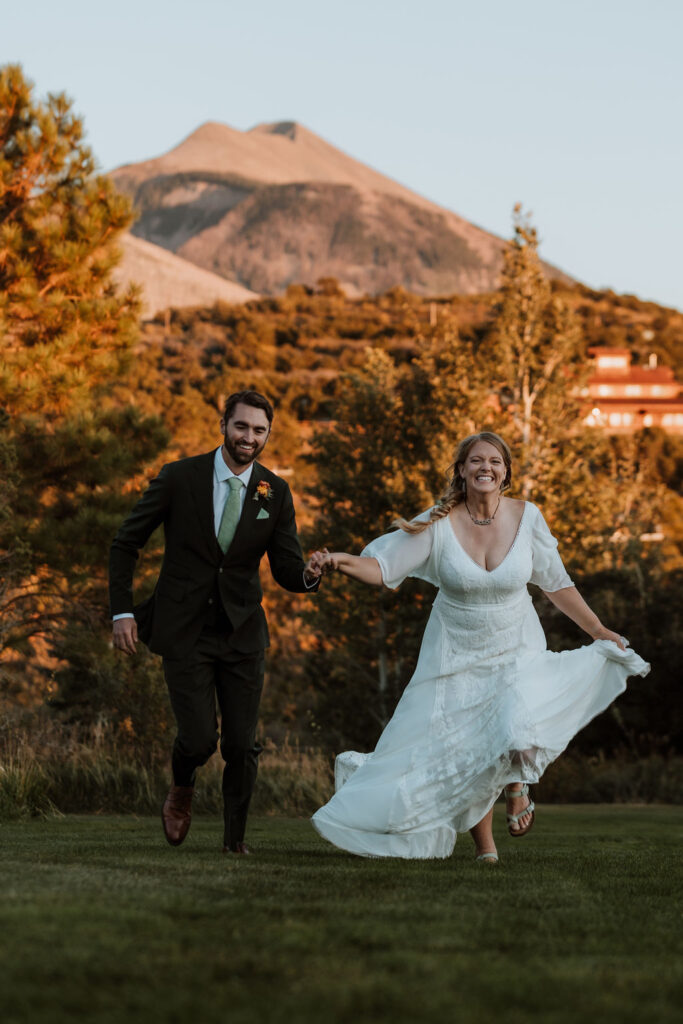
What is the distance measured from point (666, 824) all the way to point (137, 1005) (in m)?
11.3

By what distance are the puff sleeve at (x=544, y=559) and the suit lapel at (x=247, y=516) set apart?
1.51m

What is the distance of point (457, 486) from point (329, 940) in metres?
3.55

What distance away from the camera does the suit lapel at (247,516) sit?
6.70m

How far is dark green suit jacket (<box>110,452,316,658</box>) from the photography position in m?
6.64

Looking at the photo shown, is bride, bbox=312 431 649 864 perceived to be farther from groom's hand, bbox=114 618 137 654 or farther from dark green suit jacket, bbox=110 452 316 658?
groom's hand, bbox=114 618 137 654

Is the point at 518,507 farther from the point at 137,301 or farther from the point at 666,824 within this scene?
the point at 137,301

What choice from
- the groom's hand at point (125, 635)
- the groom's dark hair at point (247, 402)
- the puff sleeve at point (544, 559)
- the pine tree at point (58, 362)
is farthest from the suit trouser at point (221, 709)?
the pine tree at point (58, 362)

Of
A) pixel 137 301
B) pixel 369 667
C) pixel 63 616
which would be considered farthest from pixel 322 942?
pixel 369 667

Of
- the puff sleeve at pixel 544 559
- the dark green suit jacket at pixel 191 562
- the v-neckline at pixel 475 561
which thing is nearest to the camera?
the dark green suit jacket at pixel 191 562

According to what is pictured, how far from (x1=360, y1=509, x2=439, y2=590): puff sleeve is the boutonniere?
58 cm

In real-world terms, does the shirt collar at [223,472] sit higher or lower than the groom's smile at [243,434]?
lower

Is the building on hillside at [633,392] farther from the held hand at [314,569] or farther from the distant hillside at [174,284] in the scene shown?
the held hand at [314,569]

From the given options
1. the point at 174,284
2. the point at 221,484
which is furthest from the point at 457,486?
the point at 174,284

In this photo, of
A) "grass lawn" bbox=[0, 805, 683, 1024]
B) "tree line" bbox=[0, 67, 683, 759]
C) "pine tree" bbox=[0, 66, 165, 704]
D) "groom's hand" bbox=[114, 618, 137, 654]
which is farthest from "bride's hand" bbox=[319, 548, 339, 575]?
"pine tree" bbox=[0, 66, 165, 704]
